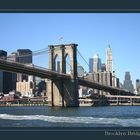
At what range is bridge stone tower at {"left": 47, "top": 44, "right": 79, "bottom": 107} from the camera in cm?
4765

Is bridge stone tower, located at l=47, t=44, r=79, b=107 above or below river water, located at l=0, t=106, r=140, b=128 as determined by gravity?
above

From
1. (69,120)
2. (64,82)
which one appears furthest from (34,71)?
(69,120)

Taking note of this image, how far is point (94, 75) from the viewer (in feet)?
206

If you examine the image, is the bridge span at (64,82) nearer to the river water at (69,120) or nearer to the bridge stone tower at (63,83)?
the bridge stone tower at (63,83)

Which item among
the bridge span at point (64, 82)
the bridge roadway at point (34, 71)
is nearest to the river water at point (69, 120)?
the bridge roadway at point (34, 71)

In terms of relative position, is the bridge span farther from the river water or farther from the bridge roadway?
the river water

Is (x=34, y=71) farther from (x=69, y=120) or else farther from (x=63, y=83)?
(x=69, y=120)

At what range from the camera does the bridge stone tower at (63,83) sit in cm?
4765

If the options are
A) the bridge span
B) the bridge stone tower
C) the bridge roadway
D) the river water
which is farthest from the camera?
the bridge stone tower

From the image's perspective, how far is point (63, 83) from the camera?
159 feet

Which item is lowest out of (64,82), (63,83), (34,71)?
(63,83)

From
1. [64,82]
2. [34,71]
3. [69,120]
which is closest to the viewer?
[69,120]

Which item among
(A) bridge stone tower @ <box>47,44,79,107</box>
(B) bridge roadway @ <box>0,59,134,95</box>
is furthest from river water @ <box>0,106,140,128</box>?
(A) bridge stone tower @ <box>47,44,79,107</box>
